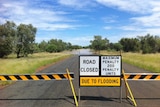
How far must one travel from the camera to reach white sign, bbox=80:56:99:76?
1089 centimetres

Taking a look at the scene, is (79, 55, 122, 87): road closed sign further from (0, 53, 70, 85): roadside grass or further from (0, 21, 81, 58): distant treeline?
(0, 21, 81, 58): distant treeline

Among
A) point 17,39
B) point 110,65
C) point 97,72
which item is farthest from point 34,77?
point 17,39

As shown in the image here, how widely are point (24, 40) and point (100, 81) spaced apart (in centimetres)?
8472

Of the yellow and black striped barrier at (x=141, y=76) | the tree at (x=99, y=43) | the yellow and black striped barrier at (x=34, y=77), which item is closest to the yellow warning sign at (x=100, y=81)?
the yellow and black striped barrier at (x=141, y=76)

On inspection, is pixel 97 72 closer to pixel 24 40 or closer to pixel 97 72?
pixel 97 72

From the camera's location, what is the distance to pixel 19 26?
95.2 meters

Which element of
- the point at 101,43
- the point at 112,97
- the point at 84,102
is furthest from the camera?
the point at 101,43

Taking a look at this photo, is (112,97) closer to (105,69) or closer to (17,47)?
(105,69)

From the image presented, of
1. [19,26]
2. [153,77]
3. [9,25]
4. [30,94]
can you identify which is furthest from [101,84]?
[19,26]

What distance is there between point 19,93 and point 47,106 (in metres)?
3.40

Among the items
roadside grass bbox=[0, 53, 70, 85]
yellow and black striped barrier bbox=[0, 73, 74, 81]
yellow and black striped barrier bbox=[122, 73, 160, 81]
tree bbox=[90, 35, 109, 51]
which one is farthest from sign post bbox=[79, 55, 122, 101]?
tree bbox=[90, 35, 109, 51]

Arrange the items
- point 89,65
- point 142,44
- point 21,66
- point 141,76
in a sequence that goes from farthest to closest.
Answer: point 142,44 < point 21,66 < point 141,76 < point 89,65

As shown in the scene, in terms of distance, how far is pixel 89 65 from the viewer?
1088 centimetres

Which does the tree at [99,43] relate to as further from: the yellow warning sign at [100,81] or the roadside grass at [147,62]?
the yellow warning sign at [100,81]
